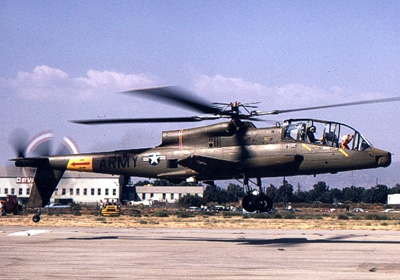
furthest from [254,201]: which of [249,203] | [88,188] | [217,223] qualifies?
[88,188]

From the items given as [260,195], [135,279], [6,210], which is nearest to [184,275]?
[135,279]

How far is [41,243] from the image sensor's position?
93.2 feet

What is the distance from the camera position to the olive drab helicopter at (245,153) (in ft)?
83.2

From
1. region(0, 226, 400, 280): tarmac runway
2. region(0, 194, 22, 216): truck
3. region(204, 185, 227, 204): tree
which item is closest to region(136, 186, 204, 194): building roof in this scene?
region(204, 185, 227, 204): tree

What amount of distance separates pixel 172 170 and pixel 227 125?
358 centimetres

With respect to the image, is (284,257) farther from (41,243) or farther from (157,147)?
(41,243)

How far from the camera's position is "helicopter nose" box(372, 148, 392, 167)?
24.7 m

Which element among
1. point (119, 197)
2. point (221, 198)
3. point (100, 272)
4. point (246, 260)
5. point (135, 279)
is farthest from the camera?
point (221, 198)

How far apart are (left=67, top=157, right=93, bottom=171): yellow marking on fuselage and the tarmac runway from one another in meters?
3.64

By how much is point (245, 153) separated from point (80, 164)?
9.16 m

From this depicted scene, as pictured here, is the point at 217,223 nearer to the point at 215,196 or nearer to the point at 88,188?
the point at 88,188

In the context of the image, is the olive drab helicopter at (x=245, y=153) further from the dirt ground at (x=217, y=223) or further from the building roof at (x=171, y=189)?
the building roof at (x=171, y=189)

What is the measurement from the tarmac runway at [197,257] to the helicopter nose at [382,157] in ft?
11.8

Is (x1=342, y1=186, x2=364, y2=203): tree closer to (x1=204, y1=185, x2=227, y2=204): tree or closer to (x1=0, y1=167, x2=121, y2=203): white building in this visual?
(x1=204, y1=185, x2=227, y2=204): tree
